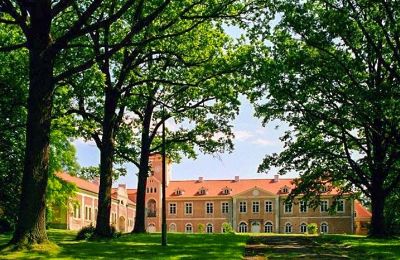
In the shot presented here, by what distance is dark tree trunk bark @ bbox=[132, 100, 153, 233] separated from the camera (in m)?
34.5

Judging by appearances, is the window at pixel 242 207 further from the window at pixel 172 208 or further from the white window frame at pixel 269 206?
the window at pixel 172 208

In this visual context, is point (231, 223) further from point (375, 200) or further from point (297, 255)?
point (297, 255)

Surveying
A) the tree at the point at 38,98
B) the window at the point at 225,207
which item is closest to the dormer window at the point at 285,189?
the window at the point at 225,207

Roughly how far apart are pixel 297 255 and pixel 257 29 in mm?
8863

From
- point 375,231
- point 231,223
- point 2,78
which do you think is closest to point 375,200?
point 375,231

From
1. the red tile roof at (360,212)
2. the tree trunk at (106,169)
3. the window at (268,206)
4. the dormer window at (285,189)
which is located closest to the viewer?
the tree trunk at (106,169)

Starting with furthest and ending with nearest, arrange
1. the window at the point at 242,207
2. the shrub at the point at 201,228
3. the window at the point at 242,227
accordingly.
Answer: the window at the point at 242,207, the window at the point at 242,227, the shrub at the point at 201,228

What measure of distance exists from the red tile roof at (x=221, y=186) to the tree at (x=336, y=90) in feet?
183

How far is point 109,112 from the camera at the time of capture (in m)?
25.7

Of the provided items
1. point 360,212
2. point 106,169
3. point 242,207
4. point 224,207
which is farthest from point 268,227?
point 106,169

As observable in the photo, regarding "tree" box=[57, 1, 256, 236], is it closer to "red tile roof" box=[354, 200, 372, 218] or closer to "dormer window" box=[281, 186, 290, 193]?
"dormer window" box=[281, 186, 290, 193]

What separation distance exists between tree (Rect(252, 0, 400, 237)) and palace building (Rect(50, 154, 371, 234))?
4972 cm

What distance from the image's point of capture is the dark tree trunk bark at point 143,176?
3450 cm

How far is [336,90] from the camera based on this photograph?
28969 mm
